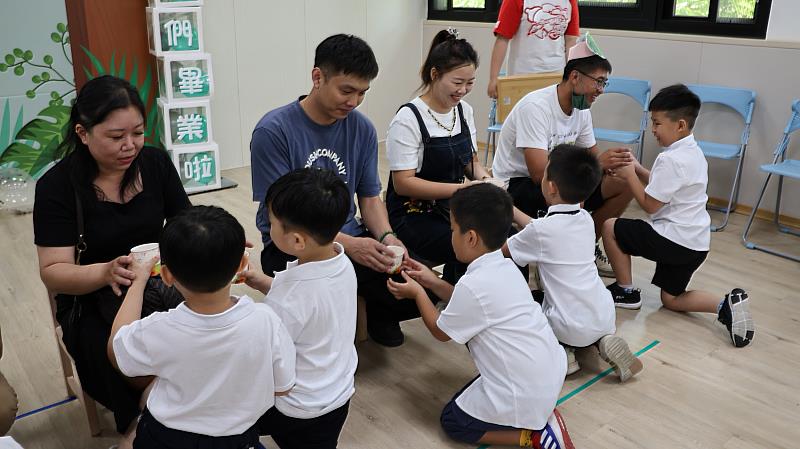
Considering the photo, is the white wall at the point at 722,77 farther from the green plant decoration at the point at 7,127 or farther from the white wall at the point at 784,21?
the green plant decoration at the point at 7,127

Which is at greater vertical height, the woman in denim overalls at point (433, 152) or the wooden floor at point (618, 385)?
the woman in denim overalls at point (433, 152)

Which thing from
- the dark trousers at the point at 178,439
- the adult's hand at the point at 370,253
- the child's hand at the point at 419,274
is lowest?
the dark trousers at the point at 178,439

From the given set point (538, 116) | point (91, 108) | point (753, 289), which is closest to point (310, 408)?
point (91, 108)

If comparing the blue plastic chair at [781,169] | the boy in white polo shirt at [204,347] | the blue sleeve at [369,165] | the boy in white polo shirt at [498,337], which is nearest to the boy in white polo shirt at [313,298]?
the boy in white polo shirt at [204,347]

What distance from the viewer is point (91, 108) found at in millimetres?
1812

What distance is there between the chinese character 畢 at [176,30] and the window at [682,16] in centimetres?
292

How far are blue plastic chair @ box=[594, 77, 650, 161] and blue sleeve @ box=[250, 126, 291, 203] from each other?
292 cm

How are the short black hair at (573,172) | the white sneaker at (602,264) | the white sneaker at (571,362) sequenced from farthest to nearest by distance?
the white sneaker at (602,264) → the white sneaker at (571,362) → the short black hair at (573,172)

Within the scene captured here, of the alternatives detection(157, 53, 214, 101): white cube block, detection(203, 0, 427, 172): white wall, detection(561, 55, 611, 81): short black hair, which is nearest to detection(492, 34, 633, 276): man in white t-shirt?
detection(561, 55, 611, 81): short black hair

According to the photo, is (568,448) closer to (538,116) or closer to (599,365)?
(599,365)

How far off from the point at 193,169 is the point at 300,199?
10.9 feet

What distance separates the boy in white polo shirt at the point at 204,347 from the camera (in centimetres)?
136

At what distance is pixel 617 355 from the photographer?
7.97 feet

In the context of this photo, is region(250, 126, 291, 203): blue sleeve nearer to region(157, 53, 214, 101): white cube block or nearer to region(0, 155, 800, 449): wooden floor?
region(0, 155, 800, 449): wooden floor
